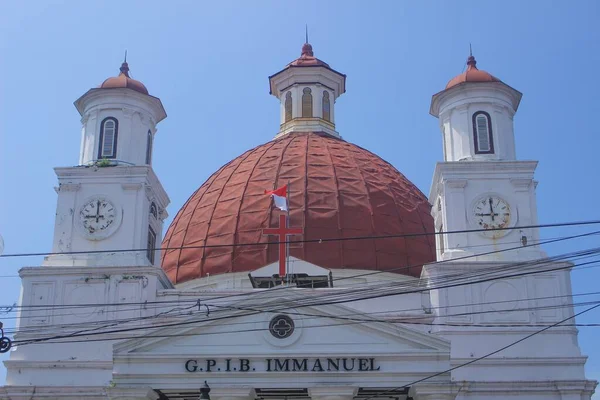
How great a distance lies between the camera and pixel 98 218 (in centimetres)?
3969

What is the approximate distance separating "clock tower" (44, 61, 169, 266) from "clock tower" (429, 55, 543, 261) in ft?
39.3

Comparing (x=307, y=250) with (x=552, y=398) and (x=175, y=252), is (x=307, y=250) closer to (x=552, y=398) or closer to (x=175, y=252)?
(x=175, y=252)

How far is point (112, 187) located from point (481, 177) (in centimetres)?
1482

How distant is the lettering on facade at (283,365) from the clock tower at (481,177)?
7267 mm

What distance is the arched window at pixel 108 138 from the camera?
41.4 meters

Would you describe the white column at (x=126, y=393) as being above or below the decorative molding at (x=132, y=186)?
below

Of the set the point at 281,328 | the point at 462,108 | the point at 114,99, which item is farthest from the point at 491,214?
the point at 114,99

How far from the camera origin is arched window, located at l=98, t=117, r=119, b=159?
136ft

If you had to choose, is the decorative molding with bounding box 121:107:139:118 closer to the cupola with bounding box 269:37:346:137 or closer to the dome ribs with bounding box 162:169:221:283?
the dome ribs with bounding box 162:169:221:283

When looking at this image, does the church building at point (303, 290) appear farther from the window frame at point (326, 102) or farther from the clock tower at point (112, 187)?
the window frame at point (326, 102)

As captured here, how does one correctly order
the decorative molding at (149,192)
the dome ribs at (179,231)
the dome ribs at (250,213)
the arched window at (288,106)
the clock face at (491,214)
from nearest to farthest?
the clock face at (491,214) → the decorative molding at (149,192) → the dome ribs at (250,213) → the dome ribs at (179,231) → the arched window at (288,106)

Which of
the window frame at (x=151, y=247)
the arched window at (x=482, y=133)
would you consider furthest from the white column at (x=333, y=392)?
the arched window at (x=482, y=133)

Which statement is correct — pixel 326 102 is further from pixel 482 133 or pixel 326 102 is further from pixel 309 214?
pixel 482 133

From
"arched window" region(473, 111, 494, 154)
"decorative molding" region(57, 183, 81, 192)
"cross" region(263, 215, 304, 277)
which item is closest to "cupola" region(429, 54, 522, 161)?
"arched window" region(473, 111, 494, 154)
